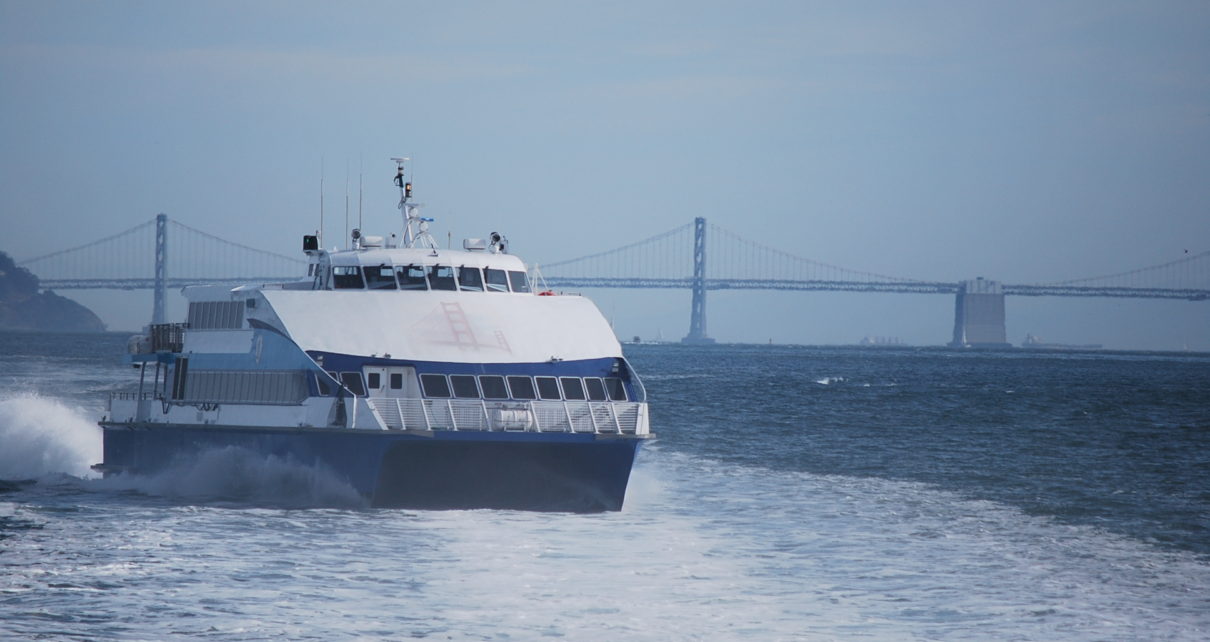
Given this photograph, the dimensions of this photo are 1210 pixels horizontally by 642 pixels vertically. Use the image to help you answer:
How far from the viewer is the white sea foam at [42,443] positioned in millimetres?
33059

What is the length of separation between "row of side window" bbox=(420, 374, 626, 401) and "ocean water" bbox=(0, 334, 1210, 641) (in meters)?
1.90

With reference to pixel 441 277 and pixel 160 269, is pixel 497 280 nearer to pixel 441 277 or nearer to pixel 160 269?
pixel 441 277

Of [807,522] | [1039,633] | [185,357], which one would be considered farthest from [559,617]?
[185,357]

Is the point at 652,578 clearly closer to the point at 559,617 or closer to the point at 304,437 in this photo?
the point at 559,617

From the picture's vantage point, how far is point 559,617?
15867mm

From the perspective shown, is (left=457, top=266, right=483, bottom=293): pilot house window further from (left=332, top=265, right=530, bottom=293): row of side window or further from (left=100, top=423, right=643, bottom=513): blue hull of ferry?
(left=100, top=423, right=643, bottom=513): blue hull of ferry

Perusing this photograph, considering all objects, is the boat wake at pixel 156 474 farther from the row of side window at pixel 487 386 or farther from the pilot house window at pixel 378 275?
the pilot house window at pixel 378 275

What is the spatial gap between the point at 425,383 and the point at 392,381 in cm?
55

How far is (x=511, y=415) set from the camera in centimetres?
2300

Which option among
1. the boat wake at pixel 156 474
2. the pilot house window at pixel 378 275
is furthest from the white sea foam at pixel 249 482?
the pilot house window at pixel 378 275

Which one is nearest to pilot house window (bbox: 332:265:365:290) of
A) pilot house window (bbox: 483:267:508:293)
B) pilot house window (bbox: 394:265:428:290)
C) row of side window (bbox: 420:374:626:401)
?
pilot house window (bbox: 394:265:428:290)

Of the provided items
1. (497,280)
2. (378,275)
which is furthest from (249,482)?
(497,280)

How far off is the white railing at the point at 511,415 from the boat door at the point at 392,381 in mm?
755

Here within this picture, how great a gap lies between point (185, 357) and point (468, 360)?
7369 millimetres
